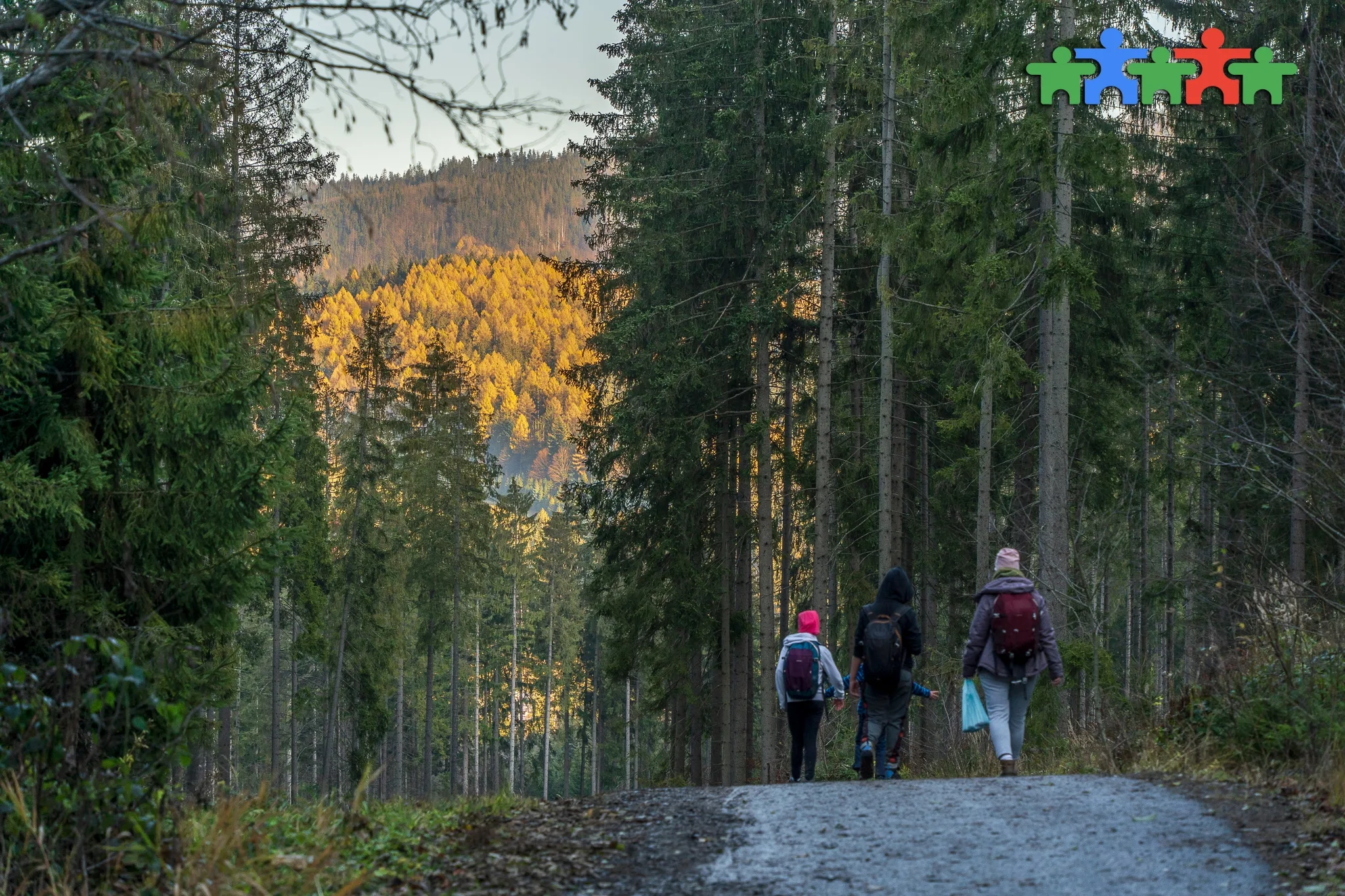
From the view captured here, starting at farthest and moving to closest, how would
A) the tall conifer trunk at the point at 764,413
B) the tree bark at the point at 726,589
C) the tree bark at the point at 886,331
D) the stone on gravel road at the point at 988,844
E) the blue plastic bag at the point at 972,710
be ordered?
the tree bark at the point at 726,589 < the tall conifer trunk at the point at 764,413 < the tree bark at the point at 886,331 < the blue plastic bag at the point at 972,710 < the stone on gravel road at the point at 988,844

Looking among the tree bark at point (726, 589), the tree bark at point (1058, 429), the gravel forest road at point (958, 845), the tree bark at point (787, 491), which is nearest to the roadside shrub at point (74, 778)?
the gravel forest road at point (958, 845)

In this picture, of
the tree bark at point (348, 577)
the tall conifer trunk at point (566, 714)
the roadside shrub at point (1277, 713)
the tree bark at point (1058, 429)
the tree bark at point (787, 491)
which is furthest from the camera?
the tall conifer trunk at point (566, 714)

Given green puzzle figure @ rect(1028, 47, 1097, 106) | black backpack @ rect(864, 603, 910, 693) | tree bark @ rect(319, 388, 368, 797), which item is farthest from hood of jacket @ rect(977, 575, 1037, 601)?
tree bark @ rect(319, 388, 368, 797)

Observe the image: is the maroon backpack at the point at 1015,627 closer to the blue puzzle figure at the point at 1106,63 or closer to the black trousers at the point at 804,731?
the black trousers at the point at 804,731

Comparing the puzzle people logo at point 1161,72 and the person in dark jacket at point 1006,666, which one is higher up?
the puzzle people logo at point 1161,72

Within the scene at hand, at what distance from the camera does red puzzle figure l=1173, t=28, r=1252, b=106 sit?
2052cm

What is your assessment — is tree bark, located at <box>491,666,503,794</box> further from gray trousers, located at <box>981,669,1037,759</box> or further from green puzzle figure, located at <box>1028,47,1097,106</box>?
gray trousers, located at <box>981,669,1037,759</box>

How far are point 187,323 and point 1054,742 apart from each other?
945 cm

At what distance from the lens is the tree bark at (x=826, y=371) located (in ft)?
65.8

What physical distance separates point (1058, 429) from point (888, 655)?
4934mm

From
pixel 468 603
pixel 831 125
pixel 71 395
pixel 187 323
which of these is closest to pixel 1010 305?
pixel 831 125

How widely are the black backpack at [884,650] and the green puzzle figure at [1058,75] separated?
22.3ft

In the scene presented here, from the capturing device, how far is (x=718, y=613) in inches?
923

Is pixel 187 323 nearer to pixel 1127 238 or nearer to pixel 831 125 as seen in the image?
pixel 831 125
